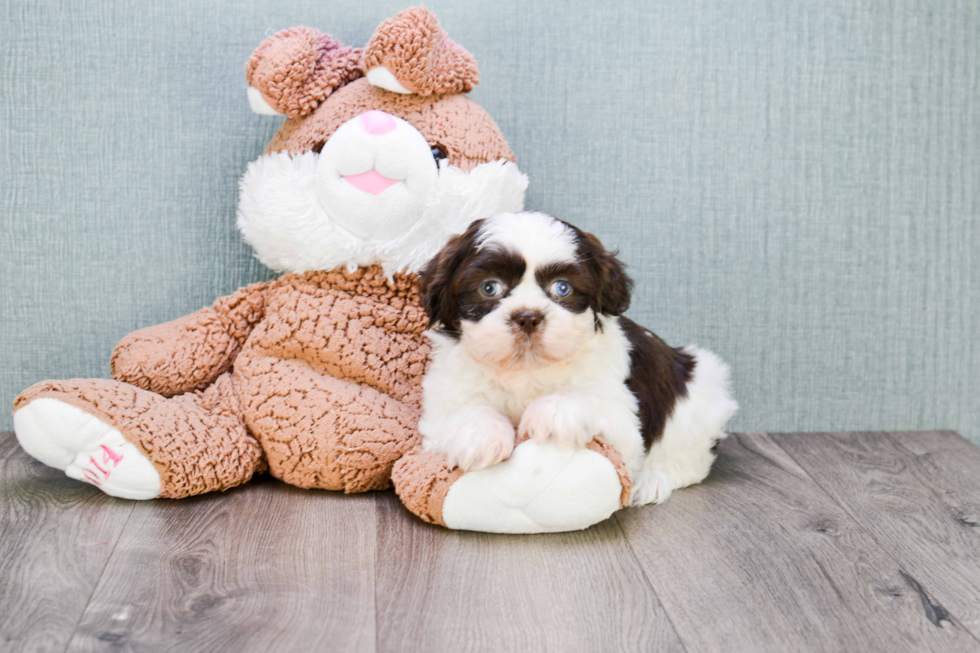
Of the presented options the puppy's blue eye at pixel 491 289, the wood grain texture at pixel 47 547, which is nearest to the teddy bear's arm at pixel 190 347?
the wood grain texture at pixel 47 547

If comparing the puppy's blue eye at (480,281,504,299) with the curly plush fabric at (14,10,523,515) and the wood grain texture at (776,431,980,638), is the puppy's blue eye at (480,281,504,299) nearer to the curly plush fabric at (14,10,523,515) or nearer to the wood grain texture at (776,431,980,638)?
the curly plush fabric at (14,10,523,515)

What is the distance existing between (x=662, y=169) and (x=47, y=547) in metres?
1.56

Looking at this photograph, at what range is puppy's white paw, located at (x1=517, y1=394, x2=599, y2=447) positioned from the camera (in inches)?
59.9

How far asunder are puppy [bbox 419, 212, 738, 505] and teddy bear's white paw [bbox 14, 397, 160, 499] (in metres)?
0.55

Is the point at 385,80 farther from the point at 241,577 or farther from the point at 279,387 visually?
the point at 241,577

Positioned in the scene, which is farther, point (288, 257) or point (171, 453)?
point (288, 257)

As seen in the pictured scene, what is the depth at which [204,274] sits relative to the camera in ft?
6.95

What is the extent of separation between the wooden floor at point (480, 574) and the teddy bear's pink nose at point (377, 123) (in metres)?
0.73

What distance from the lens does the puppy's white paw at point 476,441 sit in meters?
1.51

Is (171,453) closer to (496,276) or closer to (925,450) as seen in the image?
(496,276)

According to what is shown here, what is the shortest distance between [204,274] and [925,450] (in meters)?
1.81

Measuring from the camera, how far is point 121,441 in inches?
64.7

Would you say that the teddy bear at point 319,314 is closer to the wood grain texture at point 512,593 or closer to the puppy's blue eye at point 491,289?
the wood grain texture at point 512,593

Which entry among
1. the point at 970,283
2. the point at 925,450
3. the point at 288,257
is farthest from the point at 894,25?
the point at 288,257
